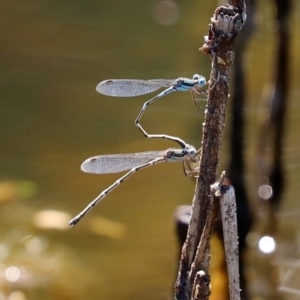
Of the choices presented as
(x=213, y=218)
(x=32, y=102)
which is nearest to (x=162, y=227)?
(x=32, y=102)

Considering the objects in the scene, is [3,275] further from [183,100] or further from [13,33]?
[13,33]

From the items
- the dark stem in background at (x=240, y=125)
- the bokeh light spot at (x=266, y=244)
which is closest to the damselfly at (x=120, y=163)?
the dark stem in background at (x=240, y=125)

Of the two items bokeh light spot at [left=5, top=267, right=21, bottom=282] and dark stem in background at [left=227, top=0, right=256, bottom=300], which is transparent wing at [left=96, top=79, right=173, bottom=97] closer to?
dark stem in background at [left=227, top=0, right=256, bottom=300]

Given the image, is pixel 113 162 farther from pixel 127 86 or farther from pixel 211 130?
pixel 211 130

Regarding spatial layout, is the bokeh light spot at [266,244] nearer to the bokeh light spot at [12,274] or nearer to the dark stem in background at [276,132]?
the dark stem in background at [276,132]

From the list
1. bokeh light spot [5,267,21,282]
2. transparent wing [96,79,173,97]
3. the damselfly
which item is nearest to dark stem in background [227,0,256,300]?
transparent wing [96,79,173,97]

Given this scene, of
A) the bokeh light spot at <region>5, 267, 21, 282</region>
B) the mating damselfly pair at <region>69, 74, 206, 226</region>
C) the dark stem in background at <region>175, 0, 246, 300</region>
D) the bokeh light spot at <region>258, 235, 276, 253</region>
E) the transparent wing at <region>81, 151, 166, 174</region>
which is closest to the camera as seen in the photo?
the dark stem in background at <region>175, 0, 246, 300</region>

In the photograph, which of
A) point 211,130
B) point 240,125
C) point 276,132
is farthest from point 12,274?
point 211,130
